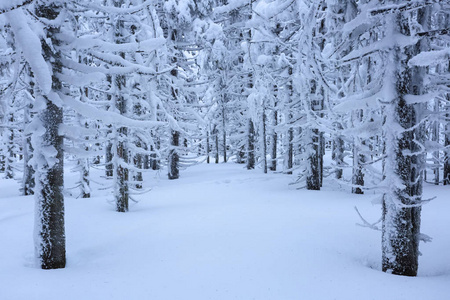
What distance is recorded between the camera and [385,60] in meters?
5.14

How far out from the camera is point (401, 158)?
511 centimetres

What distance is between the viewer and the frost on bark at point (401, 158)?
501 cm

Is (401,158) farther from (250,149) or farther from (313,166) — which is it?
(250,149)

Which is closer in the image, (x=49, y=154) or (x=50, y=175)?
(x=49, y=154)

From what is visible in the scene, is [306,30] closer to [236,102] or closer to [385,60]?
[385,60]

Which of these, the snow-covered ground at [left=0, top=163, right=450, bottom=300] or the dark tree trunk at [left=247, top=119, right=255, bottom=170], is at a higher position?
the dark tree trunk at [left=247, top=119, right=255, bottom=170]

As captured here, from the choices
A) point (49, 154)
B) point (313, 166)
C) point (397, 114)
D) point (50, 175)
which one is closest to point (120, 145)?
point (50, 175)

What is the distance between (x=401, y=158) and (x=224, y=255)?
Answer: 363cm

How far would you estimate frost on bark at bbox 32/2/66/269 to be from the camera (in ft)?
17.9

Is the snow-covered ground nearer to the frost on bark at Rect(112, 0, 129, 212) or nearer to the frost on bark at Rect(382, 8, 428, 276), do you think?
the frost on bark at Rect(382, 8, 428, 276)

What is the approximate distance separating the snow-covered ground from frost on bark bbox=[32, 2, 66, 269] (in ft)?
1.28

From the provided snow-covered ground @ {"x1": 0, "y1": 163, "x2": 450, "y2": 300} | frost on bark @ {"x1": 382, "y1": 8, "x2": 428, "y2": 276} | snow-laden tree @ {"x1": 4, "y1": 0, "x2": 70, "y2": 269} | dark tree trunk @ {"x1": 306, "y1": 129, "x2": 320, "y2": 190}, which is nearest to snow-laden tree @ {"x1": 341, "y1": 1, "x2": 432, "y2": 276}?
frost on bark @ {"x1": 382, "y1": 8, "x2": 428, "y2": 276}

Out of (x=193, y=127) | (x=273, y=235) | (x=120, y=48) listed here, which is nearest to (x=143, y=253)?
(x=273, y=235)

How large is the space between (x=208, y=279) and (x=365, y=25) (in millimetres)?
5069
